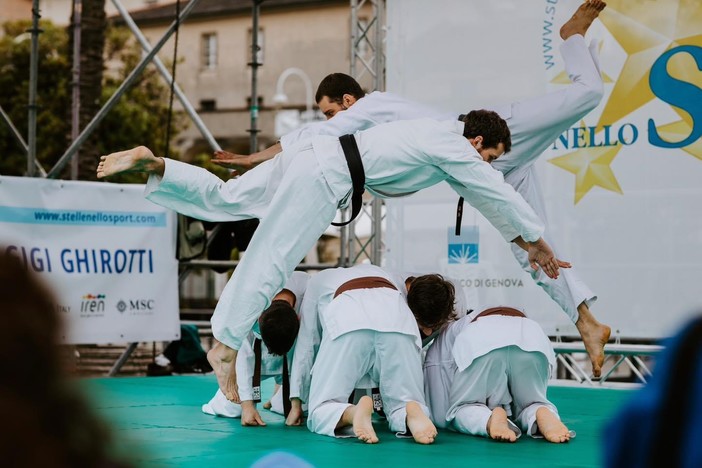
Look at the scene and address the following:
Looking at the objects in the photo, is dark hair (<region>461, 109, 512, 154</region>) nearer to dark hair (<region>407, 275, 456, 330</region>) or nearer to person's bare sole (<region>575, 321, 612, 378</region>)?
dark hair (<region>407, 275, 456, 330</region>)

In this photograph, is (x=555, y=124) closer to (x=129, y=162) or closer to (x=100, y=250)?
(x=129, y=162)

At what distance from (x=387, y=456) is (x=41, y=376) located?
2.63m

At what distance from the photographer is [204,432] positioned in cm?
383

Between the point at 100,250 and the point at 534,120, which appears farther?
the point at 100,250

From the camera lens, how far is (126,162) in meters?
3.91

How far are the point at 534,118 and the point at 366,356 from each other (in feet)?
5.35

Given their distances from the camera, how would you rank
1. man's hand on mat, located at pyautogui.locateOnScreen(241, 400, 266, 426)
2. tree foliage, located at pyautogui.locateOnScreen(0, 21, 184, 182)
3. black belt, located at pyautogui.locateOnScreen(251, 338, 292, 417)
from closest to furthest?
man's hand on mat, located at pyautogui.locateOnScreen(241, 400, 266, 426) < black belt, located at pyautogui.locateOnScreen(251, 338, 292, 417) < tree foliage, located at pyautogui.locateOnScreen(0, 21, 184, 182)

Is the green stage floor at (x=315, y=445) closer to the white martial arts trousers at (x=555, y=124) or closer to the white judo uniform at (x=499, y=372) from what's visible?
the white judo uniform at (x=499, y=372)

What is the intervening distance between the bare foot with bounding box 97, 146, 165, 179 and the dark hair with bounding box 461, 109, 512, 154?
4.37 ft

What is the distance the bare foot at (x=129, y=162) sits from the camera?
388 centimetres

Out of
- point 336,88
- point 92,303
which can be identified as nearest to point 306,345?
point 336,88

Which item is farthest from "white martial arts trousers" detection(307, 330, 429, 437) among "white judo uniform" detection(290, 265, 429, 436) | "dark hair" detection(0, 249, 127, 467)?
"dark hair" detection(0, 249, 127, 467)

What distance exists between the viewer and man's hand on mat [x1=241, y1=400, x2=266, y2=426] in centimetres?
409

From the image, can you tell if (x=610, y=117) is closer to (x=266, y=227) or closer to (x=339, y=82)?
(x=339, y=82)
